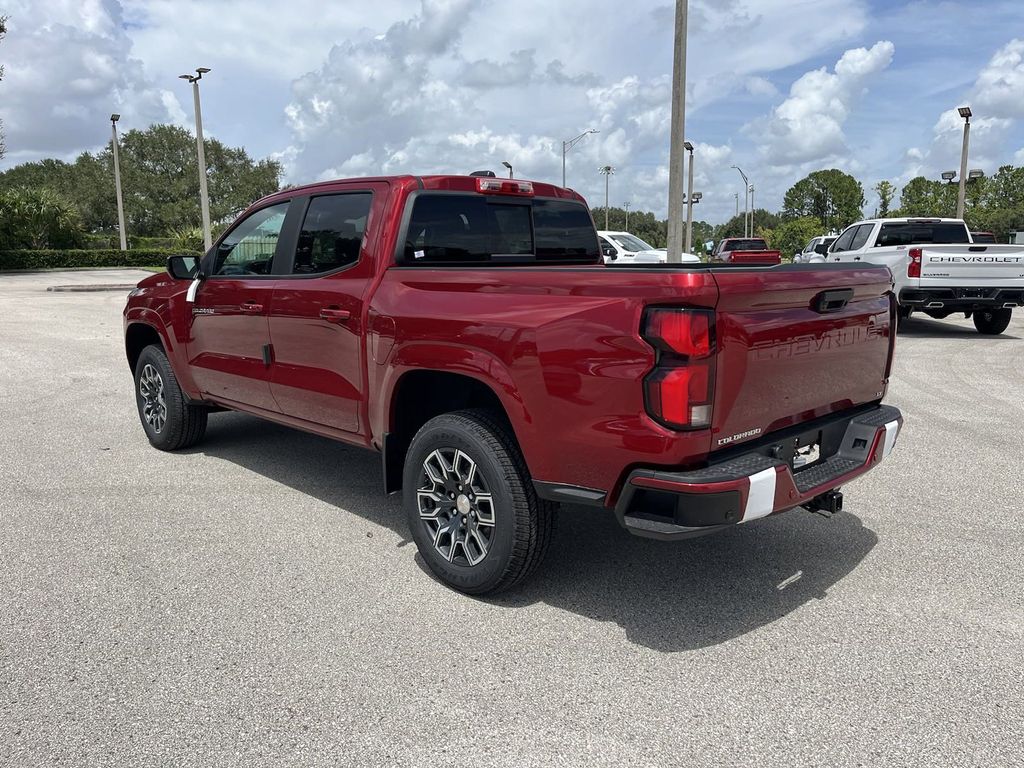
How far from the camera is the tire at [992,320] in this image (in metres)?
13.3

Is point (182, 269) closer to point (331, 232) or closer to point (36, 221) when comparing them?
point (331, 232)

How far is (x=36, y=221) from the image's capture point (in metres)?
40.2

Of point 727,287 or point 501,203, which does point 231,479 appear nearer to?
point 501,203

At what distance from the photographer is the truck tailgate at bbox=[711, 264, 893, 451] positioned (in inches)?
118

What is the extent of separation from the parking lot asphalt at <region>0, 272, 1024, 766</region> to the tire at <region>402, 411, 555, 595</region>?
0.19 meters

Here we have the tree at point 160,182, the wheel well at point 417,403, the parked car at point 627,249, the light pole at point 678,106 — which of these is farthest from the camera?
the tree at point 160,182

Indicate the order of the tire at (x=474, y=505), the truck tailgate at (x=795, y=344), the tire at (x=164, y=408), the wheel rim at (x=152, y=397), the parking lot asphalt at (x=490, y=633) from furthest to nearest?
the wheel rim at (x=152, y=397) < the tire at (x=164, y=408) < the tire at (x=474, y=505) < the truck tailgate at (x=795, y=344) < the parking lot asphalt at (x=490, y=633)

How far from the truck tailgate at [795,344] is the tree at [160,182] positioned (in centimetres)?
6488

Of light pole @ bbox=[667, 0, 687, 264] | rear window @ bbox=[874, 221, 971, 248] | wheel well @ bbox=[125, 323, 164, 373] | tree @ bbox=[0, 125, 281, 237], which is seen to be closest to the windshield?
light pole @ bbox=[667, 0, 687, 264]

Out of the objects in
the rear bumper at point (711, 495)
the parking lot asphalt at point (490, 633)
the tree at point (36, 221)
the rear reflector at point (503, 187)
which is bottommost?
the parking lot asphalt at point (490, 633)

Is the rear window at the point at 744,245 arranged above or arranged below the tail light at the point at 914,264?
above

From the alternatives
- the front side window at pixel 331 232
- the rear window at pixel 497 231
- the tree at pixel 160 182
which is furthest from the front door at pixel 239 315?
the tree at pixel 160 182

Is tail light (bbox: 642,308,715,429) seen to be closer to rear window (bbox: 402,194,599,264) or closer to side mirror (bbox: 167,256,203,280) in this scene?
rear window (bbox: 402,194,599,264)

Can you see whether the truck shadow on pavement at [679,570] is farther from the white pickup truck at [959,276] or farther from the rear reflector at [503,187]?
the white pickup truck at [959,276]
